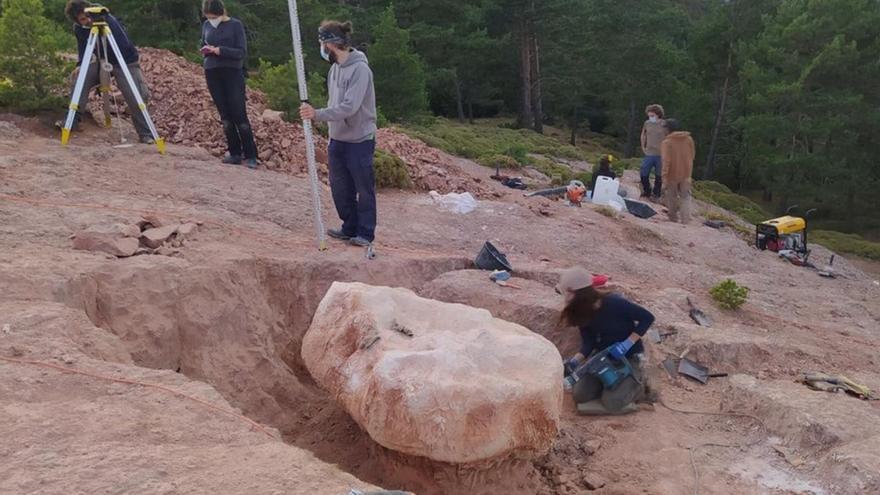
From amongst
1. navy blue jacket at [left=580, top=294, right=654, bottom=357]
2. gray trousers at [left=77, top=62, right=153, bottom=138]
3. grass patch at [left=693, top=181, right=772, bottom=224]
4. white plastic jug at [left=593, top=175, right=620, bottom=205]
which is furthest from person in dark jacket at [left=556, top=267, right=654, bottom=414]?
grass patch at [left=693, top=181, right=772, bottom=224]

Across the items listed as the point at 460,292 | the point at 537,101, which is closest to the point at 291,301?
the point at 460,292

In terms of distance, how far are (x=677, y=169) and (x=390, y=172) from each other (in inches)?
186

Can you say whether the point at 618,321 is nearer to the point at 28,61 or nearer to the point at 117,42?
the point at 117,42

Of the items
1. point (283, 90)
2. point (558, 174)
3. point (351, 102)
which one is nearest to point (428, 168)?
point (283, 90)

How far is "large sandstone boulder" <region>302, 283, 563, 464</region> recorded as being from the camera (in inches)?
A: 158

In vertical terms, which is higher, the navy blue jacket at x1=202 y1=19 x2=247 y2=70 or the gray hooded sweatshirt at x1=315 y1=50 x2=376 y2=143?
the navy blue jacket at x1=202 y1=19 x2=247 y2=70

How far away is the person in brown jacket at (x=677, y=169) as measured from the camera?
1123cm

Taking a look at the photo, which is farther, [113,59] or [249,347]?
[113,59]

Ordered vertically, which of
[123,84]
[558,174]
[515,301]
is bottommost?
[558,174]

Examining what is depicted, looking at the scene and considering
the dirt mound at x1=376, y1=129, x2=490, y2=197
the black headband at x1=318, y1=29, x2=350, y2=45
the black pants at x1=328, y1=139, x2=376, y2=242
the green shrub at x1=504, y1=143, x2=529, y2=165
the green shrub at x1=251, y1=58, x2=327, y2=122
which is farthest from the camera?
the green shrub at x1=504, y1=143, x2=529, y2=165

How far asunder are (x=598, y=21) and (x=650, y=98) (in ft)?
13.6

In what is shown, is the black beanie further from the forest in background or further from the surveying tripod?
the forest in background

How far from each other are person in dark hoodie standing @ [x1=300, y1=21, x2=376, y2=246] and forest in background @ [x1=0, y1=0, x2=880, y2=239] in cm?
1325

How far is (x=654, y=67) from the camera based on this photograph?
30359 mm
